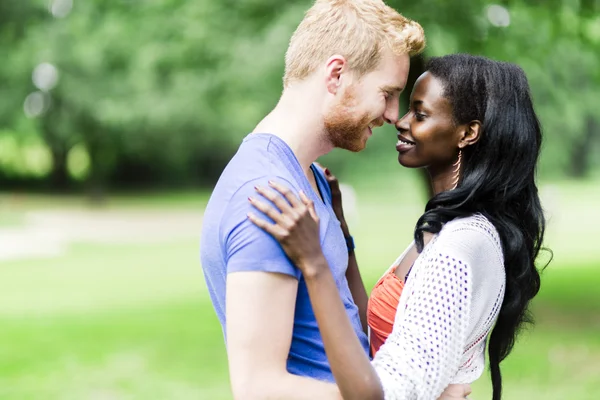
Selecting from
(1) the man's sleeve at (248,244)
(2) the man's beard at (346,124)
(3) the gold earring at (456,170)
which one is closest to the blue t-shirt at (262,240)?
(1) the man's sleeve at (248,244)

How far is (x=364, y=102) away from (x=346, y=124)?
87 millimetres

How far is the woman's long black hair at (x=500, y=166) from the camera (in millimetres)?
2623

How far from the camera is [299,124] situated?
2.39 metres

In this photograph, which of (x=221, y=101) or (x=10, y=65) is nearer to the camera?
(x=221, y=101)

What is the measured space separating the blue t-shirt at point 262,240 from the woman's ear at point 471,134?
2.05 ft

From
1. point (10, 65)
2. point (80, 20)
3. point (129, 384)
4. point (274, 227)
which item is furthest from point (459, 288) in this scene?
point (10, 65)

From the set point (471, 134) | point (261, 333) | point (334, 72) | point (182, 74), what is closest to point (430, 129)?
point (471, 134)

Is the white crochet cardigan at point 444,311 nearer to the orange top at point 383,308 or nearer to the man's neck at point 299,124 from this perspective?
the orange top at point 383,308

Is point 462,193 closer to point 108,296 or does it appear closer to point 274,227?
point 274,227

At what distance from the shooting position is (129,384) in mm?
7879

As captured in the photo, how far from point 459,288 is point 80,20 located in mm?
17056

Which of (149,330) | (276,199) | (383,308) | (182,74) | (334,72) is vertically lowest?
(149,330)

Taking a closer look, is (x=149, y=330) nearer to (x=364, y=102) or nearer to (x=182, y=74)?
(x=364, y=102)

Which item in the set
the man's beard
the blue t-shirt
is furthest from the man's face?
the blue t-shirt
